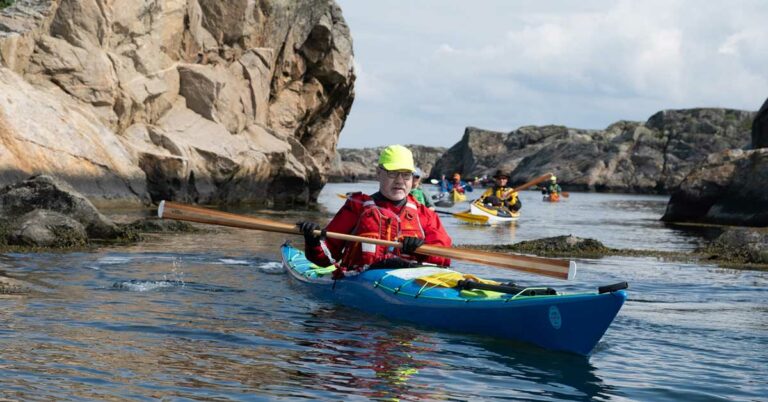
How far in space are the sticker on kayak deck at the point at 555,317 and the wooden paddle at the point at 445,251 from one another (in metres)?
0.35

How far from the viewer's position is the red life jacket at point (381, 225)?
9461 millimetres

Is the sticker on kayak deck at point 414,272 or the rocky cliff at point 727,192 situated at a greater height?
the rocky cliff at point 727,192

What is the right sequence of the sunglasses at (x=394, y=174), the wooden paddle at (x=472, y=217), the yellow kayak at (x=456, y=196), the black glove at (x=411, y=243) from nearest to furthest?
the black glove at (x=411, y=243)
the sunglasses at (x=394, y=174)
the wooden paddle at (x=472, y=217)
the yellow kayak at (x=456, y=196)

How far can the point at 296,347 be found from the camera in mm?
7688

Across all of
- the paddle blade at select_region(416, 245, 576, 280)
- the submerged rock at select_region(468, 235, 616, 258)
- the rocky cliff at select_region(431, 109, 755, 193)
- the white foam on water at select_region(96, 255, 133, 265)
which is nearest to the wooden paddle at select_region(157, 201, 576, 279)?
the paddle blade at select_region(416, 245, 576, 280)

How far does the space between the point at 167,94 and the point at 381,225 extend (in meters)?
23.8

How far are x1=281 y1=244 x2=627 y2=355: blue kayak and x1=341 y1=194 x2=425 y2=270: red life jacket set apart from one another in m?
0.24

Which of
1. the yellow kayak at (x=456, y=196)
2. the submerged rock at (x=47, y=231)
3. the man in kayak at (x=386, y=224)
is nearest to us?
the man in kayak at (x=386, y=224)

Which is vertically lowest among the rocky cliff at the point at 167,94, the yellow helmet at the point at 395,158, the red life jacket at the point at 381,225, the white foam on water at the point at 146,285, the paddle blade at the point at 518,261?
the white foam on water at the point at 146,285

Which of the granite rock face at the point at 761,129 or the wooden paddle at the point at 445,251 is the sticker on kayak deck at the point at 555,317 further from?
the granite rock face at the point at 761,129

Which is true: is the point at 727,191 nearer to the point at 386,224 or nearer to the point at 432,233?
the point at 432,233

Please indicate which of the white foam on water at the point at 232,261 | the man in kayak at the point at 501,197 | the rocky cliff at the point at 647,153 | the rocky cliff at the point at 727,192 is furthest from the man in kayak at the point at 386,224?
the rocky cliff at the point at 647,153

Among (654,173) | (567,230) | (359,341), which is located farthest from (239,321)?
(654,173)

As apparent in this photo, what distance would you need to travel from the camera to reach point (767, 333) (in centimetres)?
897
